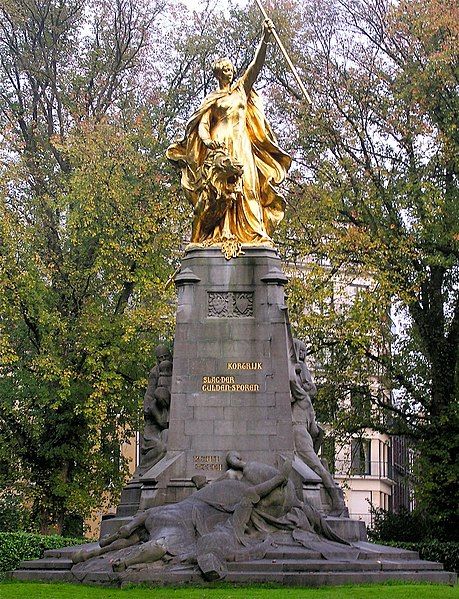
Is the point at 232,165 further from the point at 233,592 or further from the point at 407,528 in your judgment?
the point at 407,528

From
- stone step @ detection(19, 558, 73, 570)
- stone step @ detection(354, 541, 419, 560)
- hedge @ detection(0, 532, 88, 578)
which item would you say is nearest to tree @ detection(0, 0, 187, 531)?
hedge @ detection(0, 532, 88, 578)

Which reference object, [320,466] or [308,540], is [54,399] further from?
[308,540]

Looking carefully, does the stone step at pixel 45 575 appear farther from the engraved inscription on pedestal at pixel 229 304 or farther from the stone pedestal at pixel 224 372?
the engraved inscription on pedestal at pixel 229 304

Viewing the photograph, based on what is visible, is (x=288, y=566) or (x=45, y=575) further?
(x=45, y=575)

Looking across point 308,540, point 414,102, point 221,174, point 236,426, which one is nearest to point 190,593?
point 308,540

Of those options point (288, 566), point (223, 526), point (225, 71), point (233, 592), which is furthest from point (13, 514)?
point (233, 592)

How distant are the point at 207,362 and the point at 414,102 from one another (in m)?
13.3

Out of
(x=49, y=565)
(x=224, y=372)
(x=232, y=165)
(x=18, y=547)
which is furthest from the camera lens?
(x=18, y=547)

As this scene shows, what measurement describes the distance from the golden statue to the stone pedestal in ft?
1.75

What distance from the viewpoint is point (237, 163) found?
58.7 feet

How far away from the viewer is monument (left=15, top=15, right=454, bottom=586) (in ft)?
45.6

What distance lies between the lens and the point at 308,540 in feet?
48.2

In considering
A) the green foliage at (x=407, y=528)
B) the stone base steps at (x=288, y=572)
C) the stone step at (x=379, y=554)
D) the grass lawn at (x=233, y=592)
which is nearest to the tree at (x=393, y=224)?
the green foliage at (x=407, y=528)

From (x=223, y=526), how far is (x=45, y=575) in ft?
7.90
